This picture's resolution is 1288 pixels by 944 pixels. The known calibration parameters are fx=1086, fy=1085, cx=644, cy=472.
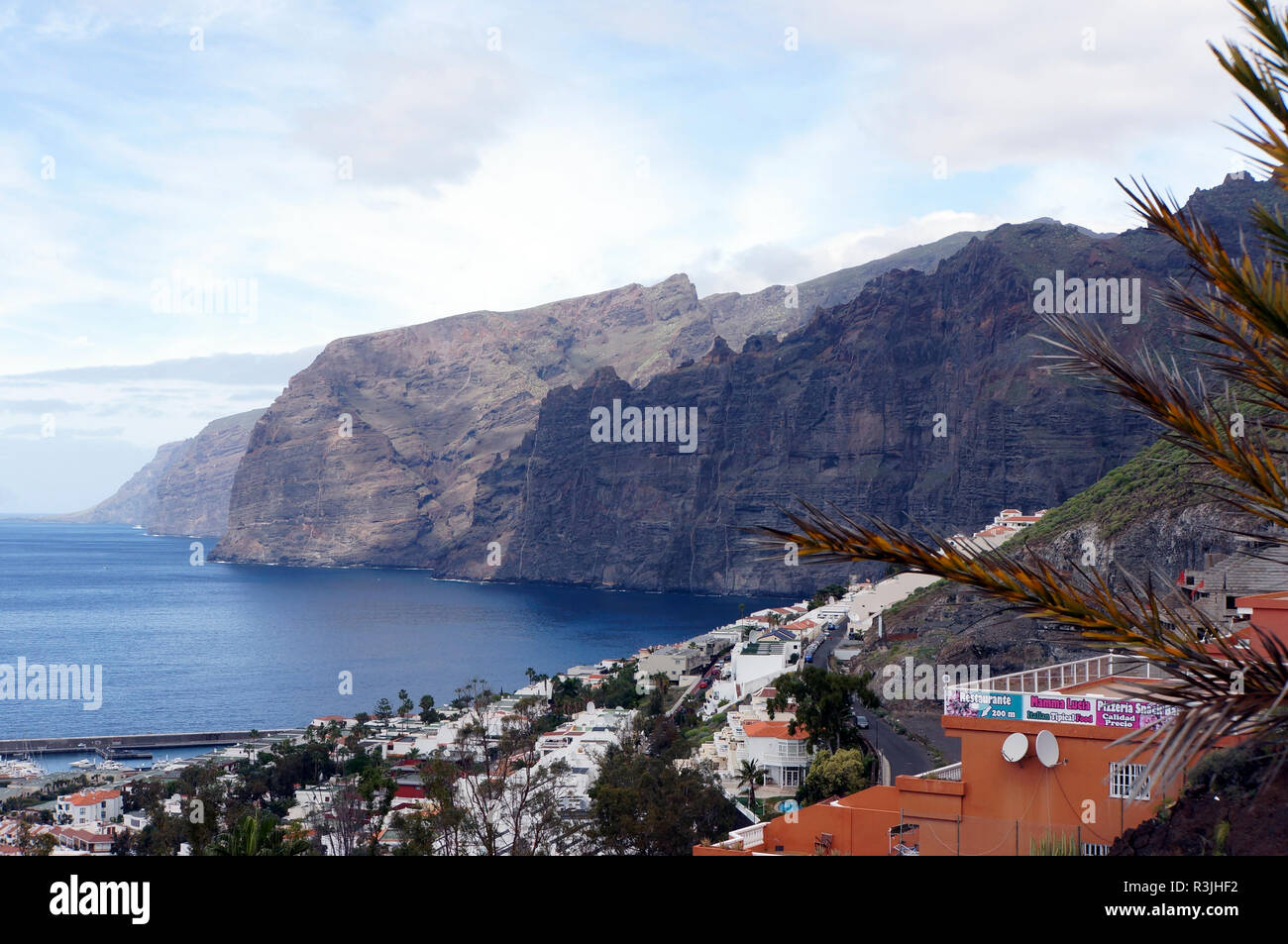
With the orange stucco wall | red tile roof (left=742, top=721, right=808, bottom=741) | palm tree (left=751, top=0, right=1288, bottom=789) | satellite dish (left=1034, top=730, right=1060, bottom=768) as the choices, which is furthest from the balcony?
red tile roof (left=742, top=721, right=808, bottom=741)

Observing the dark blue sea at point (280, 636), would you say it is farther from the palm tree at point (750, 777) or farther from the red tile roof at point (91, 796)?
the palm tree at point (750, 777)

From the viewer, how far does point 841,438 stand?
147 metres

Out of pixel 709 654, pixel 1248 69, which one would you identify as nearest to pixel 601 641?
pixel 709 654

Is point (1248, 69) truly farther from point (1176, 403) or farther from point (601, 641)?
point (601, 641)

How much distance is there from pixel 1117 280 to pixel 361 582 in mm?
112133

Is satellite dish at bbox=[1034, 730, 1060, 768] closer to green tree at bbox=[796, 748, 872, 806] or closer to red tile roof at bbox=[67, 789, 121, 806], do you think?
Result: green tree at bbox=[796, 748, 872, 806]

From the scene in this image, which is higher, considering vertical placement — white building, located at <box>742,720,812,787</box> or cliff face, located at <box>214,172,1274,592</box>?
cliff face, located at <box>214,172,1274,592</box>

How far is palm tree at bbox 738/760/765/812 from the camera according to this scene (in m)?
28.9

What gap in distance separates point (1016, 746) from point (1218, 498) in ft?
31.0

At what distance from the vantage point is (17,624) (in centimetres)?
10238

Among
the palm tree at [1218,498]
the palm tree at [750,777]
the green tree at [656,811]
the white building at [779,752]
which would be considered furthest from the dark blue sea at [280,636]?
the palm tree at [1218,498]

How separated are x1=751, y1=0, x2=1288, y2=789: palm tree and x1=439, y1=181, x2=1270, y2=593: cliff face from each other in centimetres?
9210

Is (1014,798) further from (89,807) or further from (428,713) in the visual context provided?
(428,713)

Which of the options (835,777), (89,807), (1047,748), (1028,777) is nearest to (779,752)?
(835,777)
